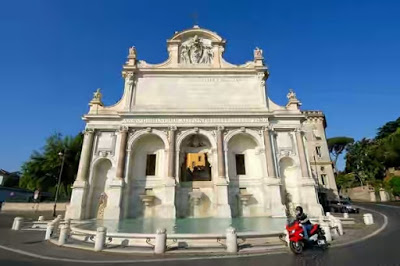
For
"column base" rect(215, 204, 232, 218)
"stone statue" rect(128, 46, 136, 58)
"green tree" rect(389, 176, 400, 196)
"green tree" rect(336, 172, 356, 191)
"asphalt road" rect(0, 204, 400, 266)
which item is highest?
"stone statue" rect(128, 46, 136, 58)

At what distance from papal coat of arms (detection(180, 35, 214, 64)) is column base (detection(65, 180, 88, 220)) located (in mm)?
15696

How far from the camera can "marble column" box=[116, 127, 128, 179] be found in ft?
63.8

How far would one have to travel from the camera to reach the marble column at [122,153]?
1945 cm

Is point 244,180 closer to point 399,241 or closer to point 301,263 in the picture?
point 399,241

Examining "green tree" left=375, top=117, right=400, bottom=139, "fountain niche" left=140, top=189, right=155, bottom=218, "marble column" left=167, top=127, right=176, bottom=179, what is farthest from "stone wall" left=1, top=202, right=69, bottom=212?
"green tree" left=375, top=117, right=400, bottom=139

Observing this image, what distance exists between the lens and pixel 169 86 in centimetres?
2319

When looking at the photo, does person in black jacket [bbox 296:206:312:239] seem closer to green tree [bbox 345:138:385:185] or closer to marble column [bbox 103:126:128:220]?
marble column [bbox 103:126:128:220]

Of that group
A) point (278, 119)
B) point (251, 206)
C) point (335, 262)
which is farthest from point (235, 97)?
point (335, 262)

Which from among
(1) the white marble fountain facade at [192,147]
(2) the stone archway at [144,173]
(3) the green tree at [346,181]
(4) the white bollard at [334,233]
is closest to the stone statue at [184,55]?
(1) the white marble fountain facade at [192,147]

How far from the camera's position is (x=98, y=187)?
20531 millimetres

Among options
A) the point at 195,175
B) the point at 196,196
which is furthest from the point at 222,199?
the point at 195,175

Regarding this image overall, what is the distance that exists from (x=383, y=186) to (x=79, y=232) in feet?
161

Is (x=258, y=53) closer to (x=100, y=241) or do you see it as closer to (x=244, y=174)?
(x=244, y=174)

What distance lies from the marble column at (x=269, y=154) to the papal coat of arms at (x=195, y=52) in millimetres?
10117
